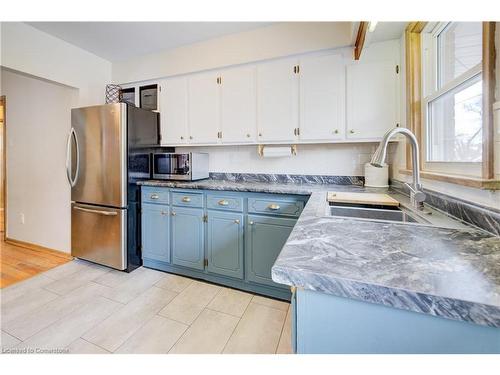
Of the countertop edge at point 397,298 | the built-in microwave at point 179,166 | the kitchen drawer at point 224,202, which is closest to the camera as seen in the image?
the countertop edge at point 397,298

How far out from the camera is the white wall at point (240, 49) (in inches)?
79.9

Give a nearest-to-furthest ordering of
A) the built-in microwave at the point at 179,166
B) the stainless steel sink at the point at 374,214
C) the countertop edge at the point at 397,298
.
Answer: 1. the countertop edge at the point at 397,298
2. the stainless steel sink at the point at 374,214
3. the built-in microwave at the point at 179,166

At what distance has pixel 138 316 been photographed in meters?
1.68

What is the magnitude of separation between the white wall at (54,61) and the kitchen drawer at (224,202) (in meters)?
1.99

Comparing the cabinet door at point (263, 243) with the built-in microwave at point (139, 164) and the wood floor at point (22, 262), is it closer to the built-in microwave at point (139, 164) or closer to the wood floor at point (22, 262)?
the built-in microwave at point (139, 164)

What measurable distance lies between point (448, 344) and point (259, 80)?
7.46 feet

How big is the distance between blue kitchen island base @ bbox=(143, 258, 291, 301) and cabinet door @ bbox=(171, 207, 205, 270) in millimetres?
80

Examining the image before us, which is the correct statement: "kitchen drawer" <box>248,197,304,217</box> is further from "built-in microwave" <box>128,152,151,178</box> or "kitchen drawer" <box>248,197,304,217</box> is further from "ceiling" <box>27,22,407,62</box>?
"ceiling" <box>27,22,407,62</box>

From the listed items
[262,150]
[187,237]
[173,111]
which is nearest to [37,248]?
[187,237]

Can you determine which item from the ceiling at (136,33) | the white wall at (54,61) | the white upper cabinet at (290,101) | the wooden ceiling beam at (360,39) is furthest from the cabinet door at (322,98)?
the white wall at (54,61)

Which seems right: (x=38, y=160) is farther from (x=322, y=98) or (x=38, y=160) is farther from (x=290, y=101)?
(x=322, y=98)

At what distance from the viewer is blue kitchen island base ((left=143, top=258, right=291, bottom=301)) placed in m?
1.91

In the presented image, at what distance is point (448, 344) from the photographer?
1.48ft
